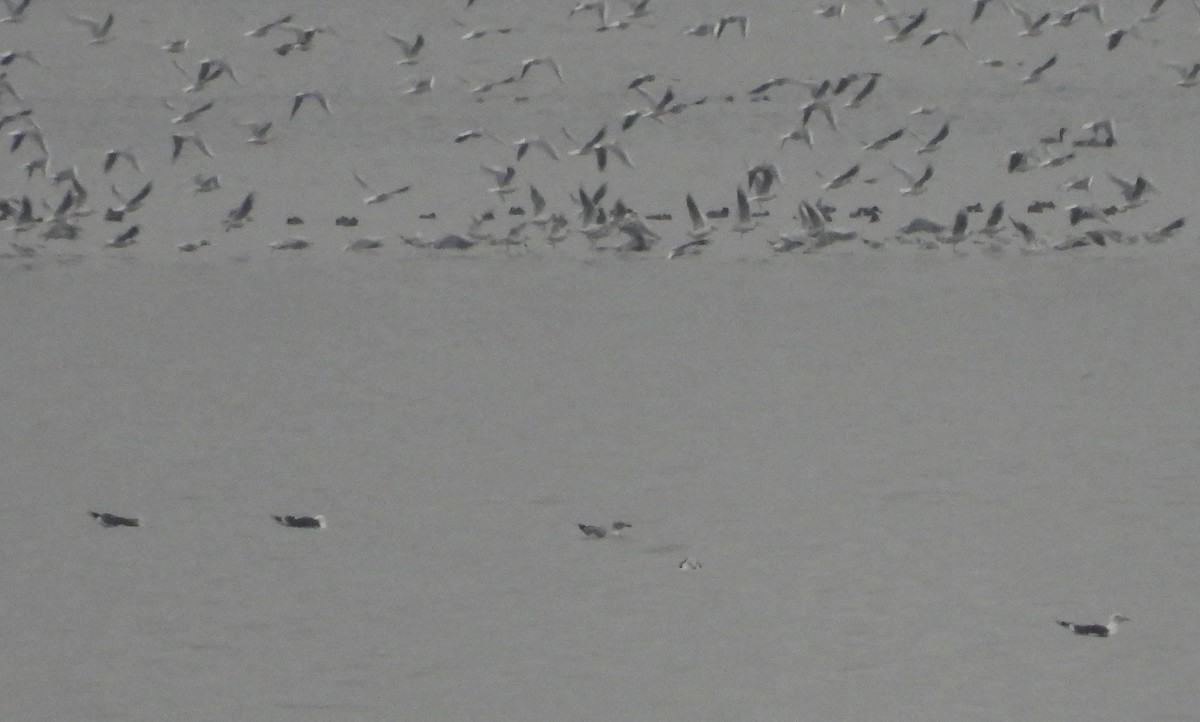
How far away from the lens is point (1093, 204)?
83.3 ft

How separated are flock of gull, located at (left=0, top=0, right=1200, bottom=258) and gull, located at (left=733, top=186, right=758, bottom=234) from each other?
2cm

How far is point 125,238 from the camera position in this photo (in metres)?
A: 23.7

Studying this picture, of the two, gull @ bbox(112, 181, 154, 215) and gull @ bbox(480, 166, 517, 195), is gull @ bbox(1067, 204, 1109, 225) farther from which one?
gull @ bbox(112, 181, 154, 215)

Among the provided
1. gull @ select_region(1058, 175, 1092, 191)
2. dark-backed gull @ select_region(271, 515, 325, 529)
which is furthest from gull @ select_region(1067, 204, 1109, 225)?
dark-backed gull @ select_region(271, 515, 325, 529)

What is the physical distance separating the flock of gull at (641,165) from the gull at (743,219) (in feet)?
0.07

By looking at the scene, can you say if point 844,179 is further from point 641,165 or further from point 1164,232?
point 641,165

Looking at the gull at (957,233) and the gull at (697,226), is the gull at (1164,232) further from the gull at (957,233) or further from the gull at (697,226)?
the gull at (697,226)

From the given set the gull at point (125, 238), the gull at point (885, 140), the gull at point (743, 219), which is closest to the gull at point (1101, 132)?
the gull at point (885, 140)

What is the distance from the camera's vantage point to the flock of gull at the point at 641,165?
2372cm

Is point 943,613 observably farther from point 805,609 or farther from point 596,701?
point 596,701

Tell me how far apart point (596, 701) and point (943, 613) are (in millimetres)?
1750

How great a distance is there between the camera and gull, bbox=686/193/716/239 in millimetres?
22431

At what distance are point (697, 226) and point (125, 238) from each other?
512 cm

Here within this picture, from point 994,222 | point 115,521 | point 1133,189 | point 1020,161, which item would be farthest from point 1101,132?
point 115,521
